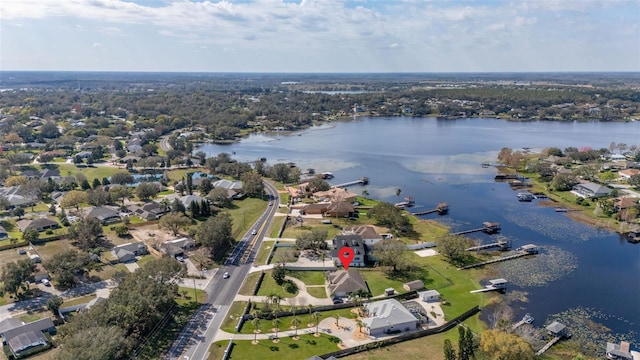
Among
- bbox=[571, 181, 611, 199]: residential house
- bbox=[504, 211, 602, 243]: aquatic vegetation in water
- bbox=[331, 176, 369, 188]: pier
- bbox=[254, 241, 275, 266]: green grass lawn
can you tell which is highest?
bbox=[571, 181, 611, 199]: residential house

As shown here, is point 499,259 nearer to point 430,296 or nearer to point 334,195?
point 430,296

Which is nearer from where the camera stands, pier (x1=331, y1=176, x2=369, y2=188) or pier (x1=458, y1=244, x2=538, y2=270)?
pier (x1=458, y1=244, x2=538, y2=270)

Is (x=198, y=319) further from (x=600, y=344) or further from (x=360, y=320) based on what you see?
(x=600, y=344)

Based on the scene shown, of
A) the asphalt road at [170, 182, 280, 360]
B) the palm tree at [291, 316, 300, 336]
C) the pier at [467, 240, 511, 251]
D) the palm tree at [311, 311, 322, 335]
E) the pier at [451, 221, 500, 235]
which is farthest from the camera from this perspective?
the pier at [451, 221, 500, 235]

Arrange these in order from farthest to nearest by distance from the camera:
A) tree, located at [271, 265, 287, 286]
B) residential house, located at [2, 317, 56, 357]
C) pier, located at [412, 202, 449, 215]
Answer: pier, located at [412, 202, 449, 215], tree, located at [271, 265, 287, 286], residential house, located at [2, 317, 56, 357]

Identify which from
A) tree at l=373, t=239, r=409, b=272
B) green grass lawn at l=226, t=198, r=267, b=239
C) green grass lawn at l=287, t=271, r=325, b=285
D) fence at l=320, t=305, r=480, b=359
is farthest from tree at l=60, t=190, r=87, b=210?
fence at l=320, t=305, r=480, b=359

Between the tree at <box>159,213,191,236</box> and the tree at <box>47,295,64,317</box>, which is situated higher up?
the tree at <box>159,213,191,236</box>

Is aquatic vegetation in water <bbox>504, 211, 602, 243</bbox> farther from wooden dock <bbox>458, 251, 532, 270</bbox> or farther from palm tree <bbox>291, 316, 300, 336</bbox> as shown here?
palm tree <bbox>291, 316, 300, 336</bbox>
